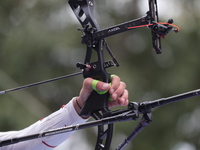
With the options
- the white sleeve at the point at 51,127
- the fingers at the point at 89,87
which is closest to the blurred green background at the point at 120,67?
the white sleeve at the point at 51,127

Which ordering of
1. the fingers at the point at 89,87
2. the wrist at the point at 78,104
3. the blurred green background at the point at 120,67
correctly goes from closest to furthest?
the fingers at the point at 89,87, the wrist at the point at 78,104, the blurred green background at the point at 120,67

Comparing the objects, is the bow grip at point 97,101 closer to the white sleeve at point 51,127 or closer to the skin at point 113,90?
the skin at point 113,90

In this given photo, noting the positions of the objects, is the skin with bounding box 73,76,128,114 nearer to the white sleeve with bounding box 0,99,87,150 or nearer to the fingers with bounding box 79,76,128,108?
the fingers with bounding box 79,76,128,108

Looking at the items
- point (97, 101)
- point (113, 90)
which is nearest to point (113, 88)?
point (113, 90)

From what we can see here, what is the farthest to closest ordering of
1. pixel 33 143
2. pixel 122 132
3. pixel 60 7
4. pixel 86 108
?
pixel 60 7, pixel 122 132, pixel 33 143, pixel 86 108

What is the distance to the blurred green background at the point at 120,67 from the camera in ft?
21.3

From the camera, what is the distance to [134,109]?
2.38m

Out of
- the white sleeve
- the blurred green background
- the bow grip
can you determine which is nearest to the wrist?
the white sleeve

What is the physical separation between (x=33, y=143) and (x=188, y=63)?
432cm

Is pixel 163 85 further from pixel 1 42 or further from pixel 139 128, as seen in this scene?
pixel 139 128

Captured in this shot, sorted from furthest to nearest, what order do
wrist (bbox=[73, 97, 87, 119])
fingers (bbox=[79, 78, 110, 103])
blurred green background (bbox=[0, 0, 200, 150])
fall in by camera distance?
blurred green background (bbox=[0, 0, 200, 150]) → wrist (bbox=[73, 97, 87, 119]) → fingers (bbox=[79, 78, 110, 103])

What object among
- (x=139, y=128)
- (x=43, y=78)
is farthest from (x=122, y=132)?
(x=139, y=128)

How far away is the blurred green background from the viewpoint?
650cm

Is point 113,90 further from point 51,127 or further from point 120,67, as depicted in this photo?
point 120,67
